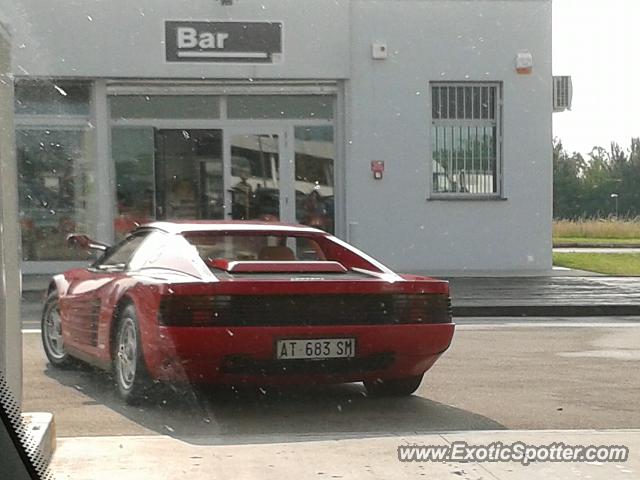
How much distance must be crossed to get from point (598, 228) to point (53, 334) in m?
3.31

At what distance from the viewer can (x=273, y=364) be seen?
5.12 meters

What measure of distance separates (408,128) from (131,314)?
310cm

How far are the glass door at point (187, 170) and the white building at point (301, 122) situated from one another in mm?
15

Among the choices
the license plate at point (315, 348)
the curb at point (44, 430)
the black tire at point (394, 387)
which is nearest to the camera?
the curb at point (44, 430)

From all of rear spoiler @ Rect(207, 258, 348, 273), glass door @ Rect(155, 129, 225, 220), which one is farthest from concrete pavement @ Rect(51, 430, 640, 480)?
glass door @ Rect(155, 129, 225, 220)

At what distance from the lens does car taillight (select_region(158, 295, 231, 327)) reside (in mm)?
4980

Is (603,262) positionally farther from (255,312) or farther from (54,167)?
(255,312)

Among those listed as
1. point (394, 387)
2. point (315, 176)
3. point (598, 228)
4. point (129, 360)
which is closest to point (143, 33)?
point (315, 176)

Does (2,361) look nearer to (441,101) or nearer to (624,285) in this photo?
(441,101)

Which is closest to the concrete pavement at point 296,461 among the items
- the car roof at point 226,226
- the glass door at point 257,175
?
the car roof at point 226,226

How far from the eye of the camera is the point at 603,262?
11906 millimetres

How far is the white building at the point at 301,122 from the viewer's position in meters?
6.58

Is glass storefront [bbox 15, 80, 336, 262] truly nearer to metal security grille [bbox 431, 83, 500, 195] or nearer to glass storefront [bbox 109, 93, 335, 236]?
glass storefront [bbox 109, 93, 335, 236]

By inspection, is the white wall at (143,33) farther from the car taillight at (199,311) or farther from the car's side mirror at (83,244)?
the car taillight at (199,311)
